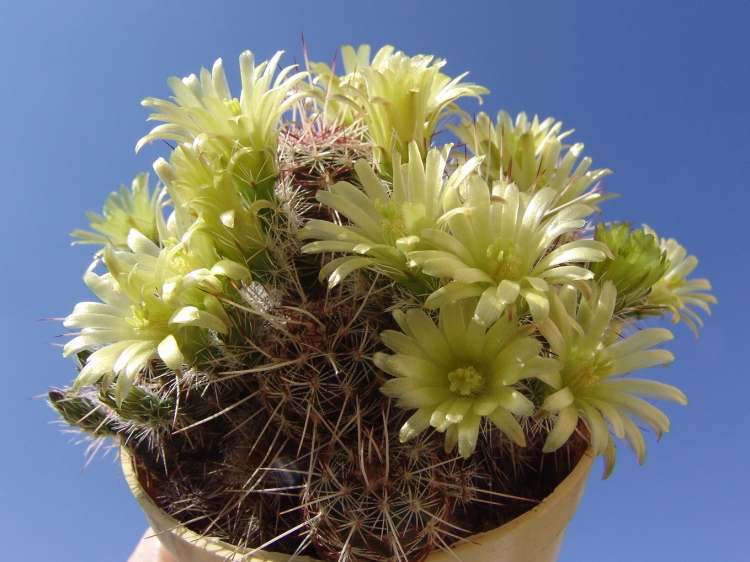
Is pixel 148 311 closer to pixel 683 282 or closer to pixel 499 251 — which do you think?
pixel 499 251

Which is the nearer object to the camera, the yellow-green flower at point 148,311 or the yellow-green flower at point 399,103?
the yellow-green flower at point 148,311

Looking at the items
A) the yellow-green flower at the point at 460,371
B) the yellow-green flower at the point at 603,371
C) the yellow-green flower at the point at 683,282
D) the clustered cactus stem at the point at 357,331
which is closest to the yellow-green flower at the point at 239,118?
the clustered cactus stem at the point at 357,331

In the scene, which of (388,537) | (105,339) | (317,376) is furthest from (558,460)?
(105,339)

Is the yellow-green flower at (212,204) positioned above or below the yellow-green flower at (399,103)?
below

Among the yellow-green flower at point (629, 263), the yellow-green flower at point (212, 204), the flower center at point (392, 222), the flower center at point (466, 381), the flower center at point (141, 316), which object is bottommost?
the flower center at point (141, 316)

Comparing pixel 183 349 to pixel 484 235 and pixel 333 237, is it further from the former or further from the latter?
pixel 484 235

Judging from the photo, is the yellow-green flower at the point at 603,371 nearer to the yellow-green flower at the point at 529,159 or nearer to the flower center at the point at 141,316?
the yellow-green flower at the point at 529,159
